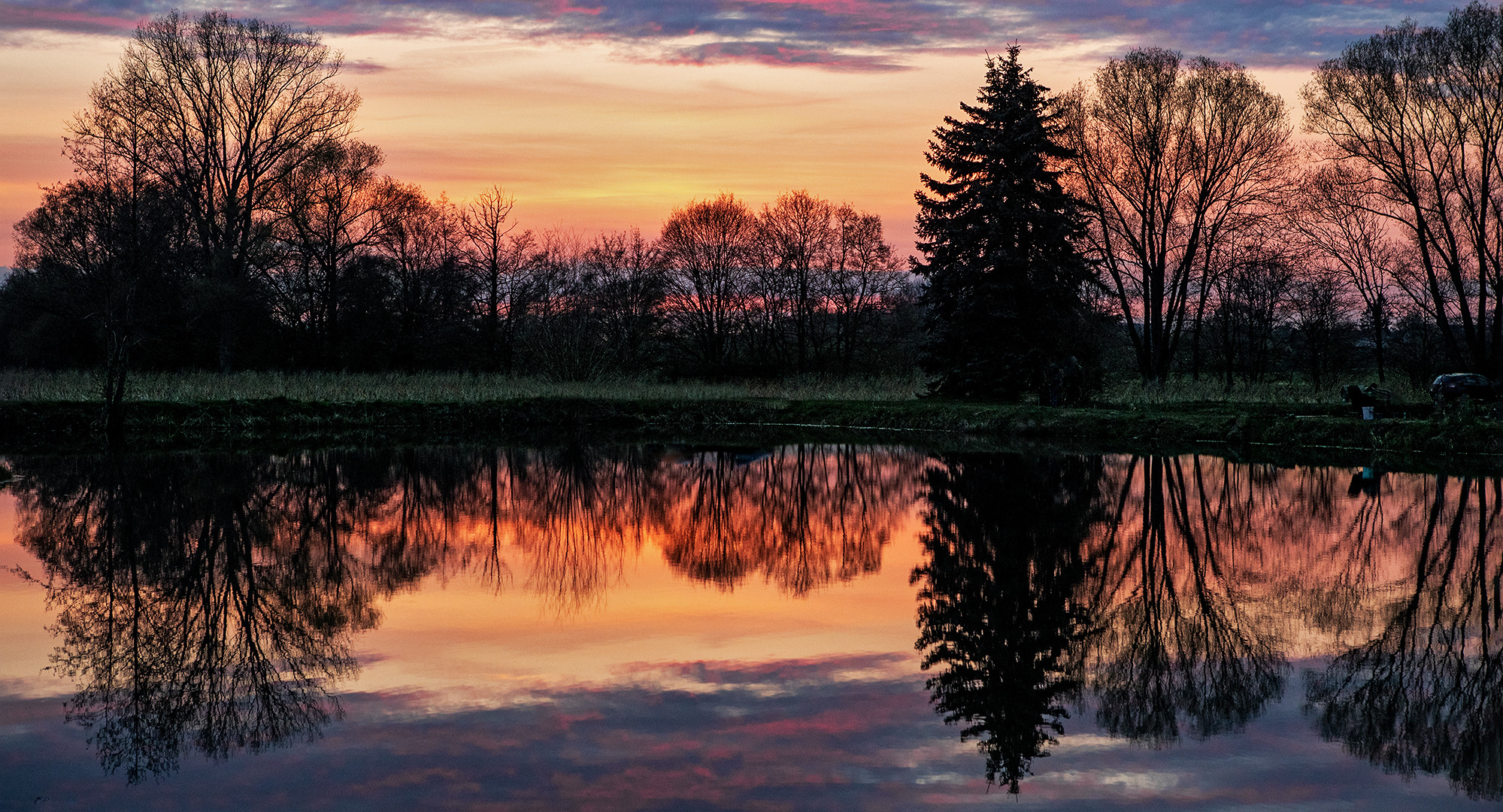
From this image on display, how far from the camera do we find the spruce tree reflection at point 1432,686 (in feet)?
21.1

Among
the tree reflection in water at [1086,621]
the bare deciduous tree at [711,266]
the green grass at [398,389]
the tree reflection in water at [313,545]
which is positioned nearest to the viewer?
the tree reflection in water at [1086,621]

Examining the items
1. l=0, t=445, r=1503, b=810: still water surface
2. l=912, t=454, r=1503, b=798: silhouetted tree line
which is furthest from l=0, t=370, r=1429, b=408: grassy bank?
l=912, t=454, r=1503, b=798: silhouetted tree line

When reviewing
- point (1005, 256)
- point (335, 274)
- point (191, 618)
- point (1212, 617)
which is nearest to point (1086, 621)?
point (1212, 617)

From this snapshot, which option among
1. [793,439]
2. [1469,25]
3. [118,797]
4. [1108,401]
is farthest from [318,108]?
[118,797]

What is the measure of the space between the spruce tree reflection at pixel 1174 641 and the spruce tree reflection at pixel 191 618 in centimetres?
522

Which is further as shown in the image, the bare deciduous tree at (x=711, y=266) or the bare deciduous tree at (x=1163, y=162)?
the bare deciduous tree at (x=711, y=266)

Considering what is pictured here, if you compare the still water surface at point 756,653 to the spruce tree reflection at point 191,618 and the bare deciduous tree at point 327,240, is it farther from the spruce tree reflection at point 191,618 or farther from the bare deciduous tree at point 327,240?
the bare deciduous tree at point 327,240

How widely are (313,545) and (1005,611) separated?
8.24m

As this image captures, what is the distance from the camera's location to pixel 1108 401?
32.7 m

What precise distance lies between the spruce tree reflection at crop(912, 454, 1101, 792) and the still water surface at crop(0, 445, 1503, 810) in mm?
42

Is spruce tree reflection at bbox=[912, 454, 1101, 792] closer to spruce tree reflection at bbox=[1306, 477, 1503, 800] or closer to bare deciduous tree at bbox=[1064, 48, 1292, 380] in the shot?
spruce tree reflection at bbox=[1306, 477, 1503, 800]

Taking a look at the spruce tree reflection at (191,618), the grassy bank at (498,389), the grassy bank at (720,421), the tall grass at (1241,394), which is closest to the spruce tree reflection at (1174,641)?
the spruce tree reflection at (191,618)

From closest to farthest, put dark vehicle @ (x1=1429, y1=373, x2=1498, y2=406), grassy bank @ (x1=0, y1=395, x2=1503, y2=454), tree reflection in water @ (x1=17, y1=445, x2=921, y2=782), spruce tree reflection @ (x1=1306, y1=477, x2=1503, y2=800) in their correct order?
spruce tree reflection @ (x1=1306, y1=477, x2=1503, y2=800) < tree reflection in water @ (x1=17, y1=445, x2=921, y2=782) < grassy bank @ (x1=0, y1=395, x2=1503, y2=454) < dark vehicle @ (x1=1429, y1=373, x2=1498, y2=406)

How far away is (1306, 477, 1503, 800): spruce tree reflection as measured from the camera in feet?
21.1
